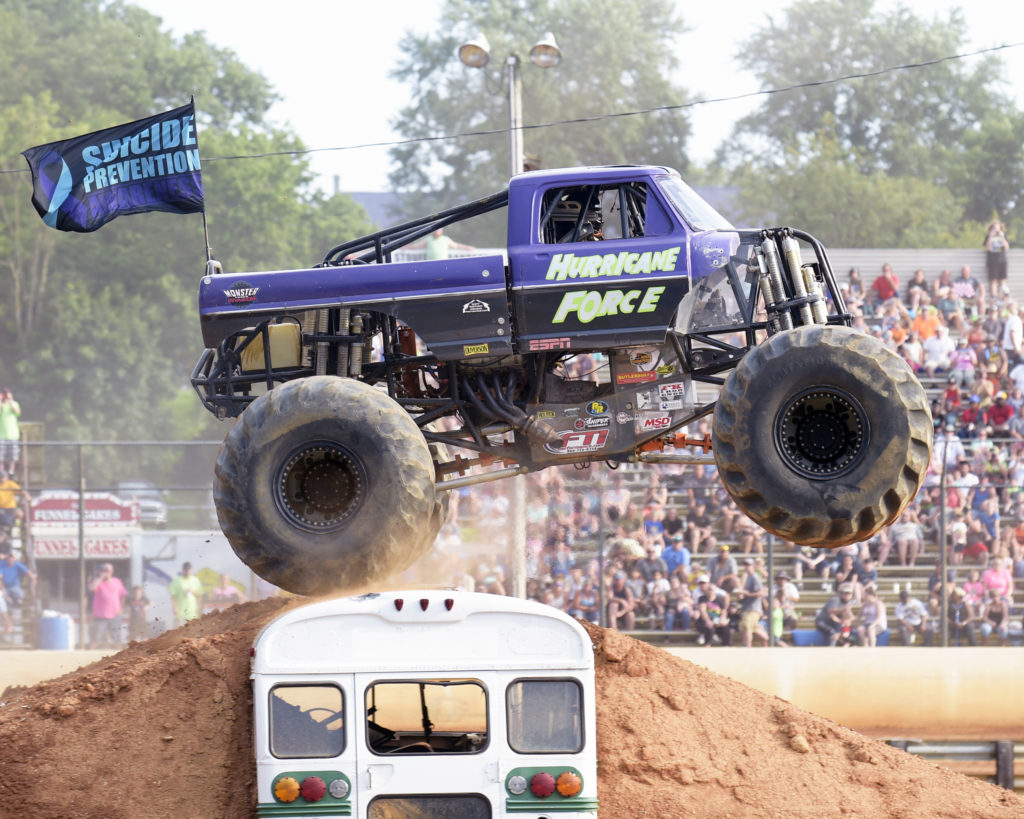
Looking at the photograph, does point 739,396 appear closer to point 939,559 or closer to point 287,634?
point 287,634

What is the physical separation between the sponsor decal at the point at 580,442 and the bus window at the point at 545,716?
5.81ft

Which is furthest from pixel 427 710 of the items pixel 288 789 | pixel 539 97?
pixel 539 97

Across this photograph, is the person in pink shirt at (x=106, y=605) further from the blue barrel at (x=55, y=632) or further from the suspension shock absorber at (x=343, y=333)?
the suspension shock absorber at (x=343, y=333)

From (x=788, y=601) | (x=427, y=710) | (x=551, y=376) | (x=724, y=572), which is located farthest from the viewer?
(x=788, y=601)

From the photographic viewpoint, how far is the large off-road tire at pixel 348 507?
27.2 feet

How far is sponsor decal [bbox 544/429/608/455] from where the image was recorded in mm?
8977

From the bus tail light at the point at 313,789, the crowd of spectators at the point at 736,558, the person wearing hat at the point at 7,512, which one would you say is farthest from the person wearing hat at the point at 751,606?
the person wearing hat at the point at 7,512

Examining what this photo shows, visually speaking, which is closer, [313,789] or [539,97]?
[313,789]

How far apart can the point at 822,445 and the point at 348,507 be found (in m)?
3.15

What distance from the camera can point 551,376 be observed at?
9266 millimetres

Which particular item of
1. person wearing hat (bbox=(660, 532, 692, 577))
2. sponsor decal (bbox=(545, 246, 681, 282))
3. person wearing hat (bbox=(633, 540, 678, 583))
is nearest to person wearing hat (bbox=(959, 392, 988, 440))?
person wearing hat (bbox=(660, 532, 692, 577))

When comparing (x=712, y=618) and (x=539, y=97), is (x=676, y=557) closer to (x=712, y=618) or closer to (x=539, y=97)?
(x=712, y=618)

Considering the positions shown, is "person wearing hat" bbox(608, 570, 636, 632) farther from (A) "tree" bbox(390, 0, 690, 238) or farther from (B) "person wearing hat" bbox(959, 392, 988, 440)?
(A) "tree" bbox(390, 0, 690, 238)

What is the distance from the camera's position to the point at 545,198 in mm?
8867
